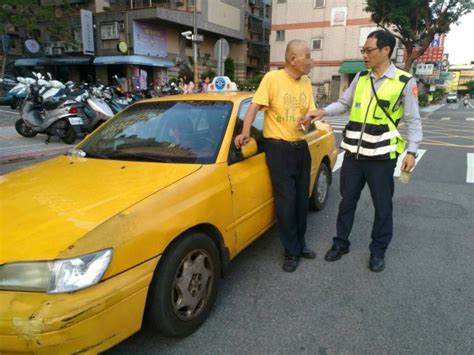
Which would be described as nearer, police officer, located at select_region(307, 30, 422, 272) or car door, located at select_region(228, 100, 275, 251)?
car door, located at select_region(228, 100, 275, 251)

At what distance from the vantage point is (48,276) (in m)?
1.74

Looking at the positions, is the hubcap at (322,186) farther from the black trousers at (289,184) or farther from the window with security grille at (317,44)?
the window with security grille at (317,44)

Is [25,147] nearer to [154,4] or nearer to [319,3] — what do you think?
[154,4]

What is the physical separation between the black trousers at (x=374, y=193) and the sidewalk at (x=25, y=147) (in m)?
6.68

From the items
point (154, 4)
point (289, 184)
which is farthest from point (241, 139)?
point (154, 4)

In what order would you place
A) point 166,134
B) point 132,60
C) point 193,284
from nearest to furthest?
point 193,284, point 166,134, point 132,60

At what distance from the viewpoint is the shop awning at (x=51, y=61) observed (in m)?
28.3

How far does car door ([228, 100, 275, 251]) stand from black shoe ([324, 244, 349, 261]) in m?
0.65

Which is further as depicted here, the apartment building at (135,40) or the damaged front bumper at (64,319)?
the apartment building at (135,40)

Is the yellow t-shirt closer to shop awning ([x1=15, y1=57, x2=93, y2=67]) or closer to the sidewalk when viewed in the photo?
the sidewalk

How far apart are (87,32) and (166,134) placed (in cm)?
2842

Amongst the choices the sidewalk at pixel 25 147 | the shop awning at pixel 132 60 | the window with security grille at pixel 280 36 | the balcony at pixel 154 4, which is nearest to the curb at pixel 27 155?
the sidewalk at pixel 25 147

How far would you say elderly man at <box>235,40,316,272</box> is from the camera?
295 centimetres

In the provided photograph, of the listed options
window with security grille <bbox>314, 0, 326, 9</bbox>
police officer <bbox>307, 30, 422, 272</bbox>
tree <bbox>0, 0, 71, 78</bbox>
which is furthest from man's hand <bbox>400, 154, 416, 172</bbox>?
window with security grille <bbox>314, 0, 326, 9</bbox>
